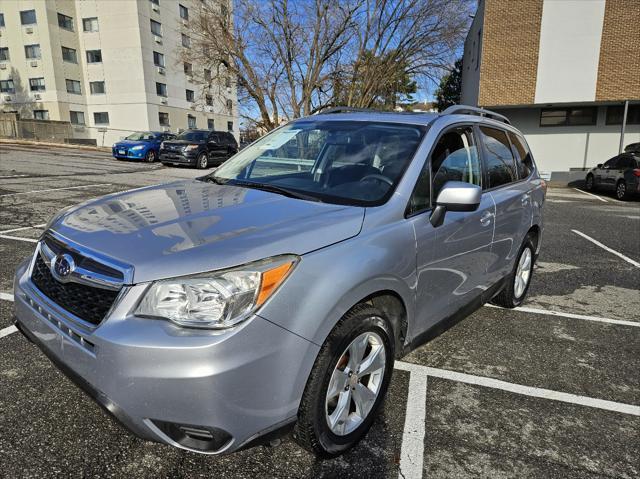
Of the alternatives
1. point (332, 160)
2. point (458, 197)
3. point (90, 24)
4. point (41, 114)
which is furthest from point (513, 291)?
point (90, 24)

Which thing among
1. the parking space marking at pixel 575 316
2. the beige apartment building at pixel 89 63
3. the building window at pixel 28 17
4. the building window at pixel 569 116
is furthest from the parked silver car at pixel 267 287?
the building window at pixel 28 17

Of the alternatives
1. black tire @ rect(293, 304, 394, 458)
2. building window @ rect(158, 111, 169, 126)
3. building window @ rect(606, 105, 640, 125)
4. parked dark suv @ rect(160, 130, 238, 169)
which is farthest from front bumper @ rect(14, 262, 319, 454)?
building window @ rect(158, 111, 169, 126)

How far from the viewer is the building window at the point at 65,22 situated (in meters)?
42.4

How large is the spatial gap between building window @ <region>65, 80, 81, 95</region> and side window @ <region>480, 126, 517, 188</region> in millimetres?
48316

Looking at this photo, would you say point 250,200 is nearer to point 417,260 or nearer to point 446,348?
point 417,260

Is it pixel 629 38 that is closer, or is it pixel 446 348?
pixel 446 348

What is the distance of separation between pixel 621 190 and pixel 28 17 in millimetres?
48089

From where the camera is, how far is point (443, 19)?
82.3 ft

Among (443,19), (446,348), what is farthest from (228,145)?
(446,348)

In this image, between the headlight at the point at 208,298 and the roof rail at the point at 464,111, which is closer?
the headlight at the point at 208,298

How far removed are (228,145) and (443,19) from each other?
13313 millimetres

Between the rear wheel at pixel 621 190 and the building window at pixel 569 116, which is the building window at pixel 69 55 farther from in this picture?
the rear wheel at pixel 621 190

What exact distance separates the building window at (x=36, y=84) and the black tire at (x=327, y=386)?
49783 millimetres

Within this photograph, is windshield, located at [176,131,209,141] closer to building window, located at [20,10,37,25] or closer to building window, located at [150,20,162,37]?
building window, located at [150,20,162,37]
